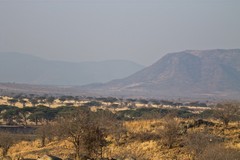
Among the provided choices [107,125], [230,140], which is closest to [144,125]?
[107,125]

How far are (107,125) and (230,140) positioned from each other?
447 inches

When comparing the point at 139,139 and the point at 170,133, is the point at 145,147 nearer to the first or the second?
the point at 139,139

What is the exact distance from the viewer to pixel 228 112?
137ft

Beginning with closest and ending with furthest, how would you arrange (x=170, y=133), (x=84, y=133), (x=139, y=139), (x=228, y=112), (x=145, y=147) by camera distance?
(x=84, y=133) < (x=170, y=133) < (x=145, y=147) < (x=139, y=139) < (x=228, y=112)

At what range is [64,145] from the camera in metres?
40.9

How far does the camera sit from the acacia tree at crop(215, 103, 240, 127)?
4132 cm

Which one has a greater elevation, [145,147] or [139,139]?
[139,139]

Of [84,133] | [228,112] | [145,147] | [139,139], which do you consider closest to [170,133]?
[145,147]

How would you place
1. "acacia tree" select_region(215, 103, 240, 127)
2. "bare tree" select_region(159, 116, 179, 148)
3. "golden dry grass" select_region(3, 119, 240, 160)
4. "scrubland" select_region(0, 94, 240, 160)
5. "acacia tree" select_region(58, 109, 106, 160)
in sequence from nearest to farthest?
"acacia tree" select_region(58, 109, 106, 160) < "scrubland" select_region(0, 94, 240, 160) < "golden dry grass" select_region(3, 119, 240, 160) < "bare tree" select_region(159, 116, 179, 148) < "acacia tree" select_region(215, 103, 240, 127)

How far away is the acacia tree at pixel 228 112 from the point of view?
41316 mm

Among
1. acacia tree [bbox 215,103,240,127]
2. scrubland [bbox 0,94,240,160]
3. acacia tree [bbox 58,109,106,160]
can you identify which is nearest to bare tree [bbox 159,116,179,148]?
scrubland [bbox 0,94,240,160]

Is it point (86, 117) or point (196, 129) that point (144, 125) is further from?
point (86, 117)

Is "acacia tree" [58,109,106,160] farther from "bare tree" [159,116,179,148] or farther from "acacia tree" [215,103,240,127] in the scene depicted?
"acacia tree" [215,103,240,127]

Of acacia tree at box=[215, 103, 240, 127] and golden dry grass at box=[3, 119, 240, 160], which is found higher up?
acacia tree at box=[215, 103, 240, 127]
